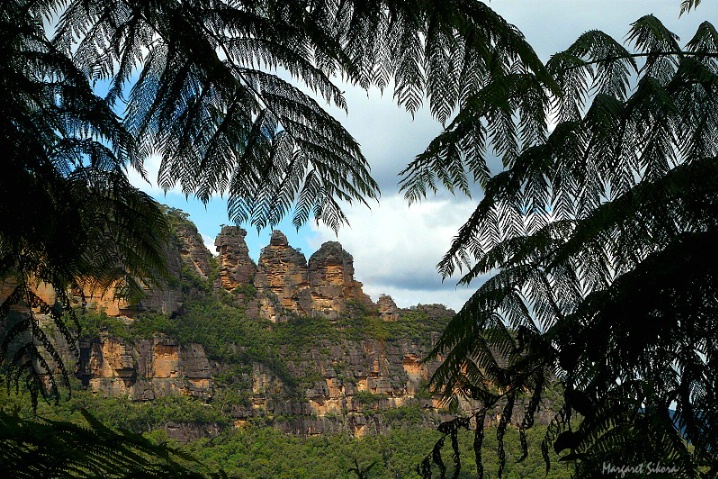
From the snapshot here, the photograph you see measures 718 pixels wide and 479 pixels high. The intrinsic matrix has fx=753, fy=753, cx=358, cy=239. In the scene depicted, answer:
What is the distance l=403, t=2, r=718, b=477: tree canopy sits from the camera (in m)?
1.20

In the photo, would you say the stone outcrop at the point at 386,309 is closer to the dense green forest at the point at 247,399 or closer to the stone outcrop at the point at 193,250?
the dense green forest at the point at 247,399

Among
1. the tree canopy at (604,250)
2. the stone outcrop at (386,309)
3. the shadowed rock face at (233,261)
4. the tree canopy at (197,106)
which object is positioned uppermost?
the shadowed rock face at (233,261)

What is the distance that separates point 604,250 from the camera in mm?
1547

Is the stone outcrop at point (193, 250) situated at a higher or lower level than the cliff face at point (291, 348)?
higher

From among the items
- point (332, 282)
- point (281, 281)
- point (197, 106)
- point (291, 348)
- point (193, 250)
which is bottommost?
point (197, 106)

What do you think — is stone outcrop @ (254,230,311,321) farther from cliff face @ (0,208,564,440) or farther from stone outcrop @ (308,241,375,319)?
stone outcrop @ (308,241,375,319)

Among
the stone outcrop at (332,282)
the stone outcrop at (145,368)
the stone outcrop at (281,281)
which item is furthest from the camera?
the stone outcrop at (281,281)

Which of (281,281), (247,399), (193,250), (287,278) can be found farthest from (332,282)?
(193,250)

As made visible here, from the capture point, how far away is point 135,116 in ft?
6.40

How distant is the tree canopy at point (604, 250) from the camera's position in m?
1.20

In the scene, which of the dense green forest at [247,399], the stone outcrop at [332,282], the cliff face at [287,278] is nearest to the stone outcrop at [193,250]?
the dense green forest at [247,399]

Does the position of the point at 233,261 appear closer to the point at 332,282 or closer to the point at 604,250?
the point at 332,282

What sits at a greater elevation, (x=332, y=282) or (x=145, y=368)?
(x=332, y=282)

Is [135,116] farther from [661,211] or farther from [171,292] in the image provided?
[171,292]
